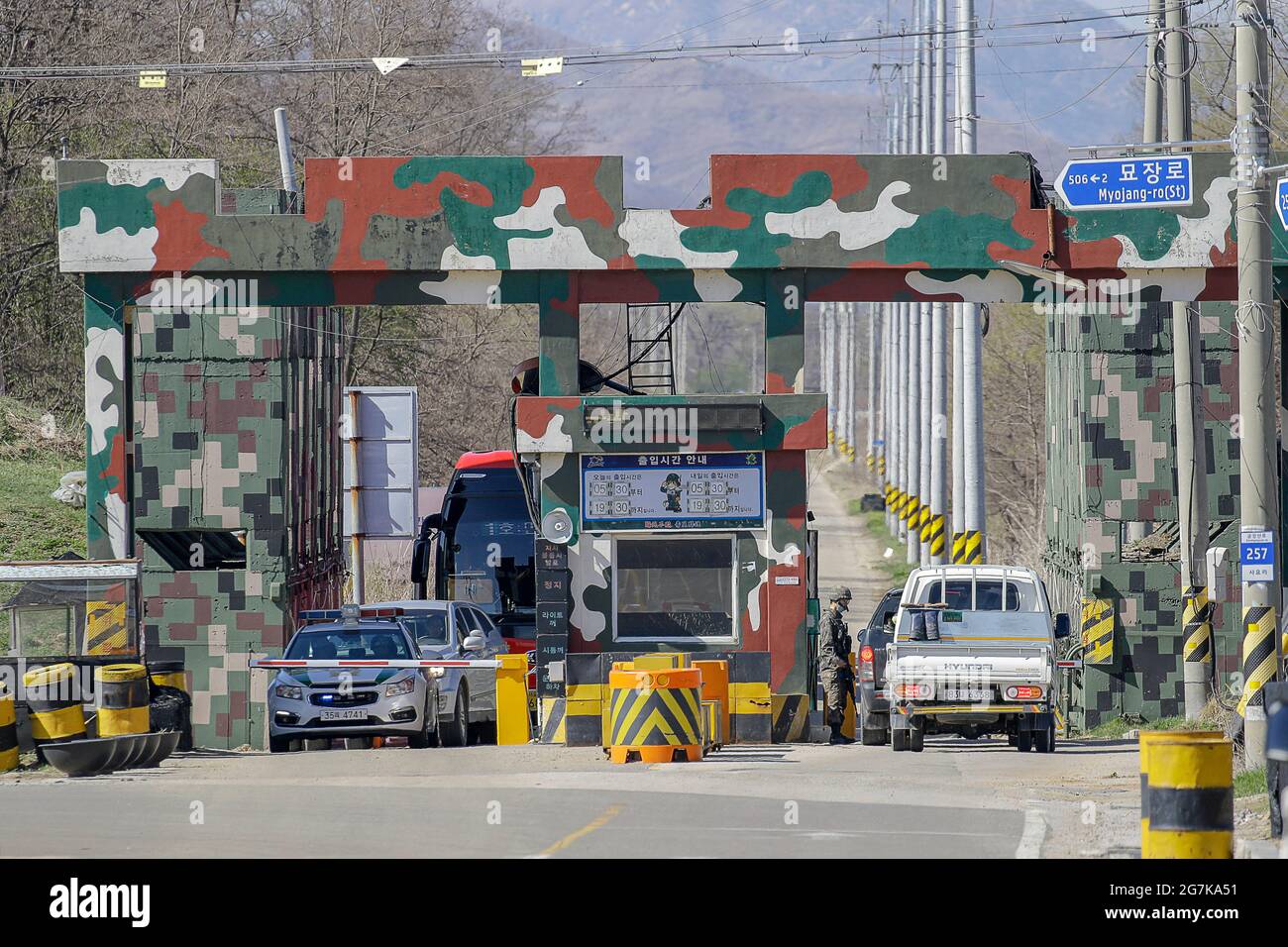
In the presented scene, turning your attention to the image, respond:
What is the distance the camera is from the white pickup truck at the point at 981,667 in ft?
65.0

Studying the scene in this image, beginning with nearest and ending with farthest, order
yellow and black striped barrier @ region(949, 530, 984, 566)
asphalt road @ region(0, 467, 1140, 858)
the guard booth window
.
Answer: asphalt road @ region(0, 467, 1140, 858)
the guard booth window
yellow and black striped barrier @ region(949, 530, 984, 566)

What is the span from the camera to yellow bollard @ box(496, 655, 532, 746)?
22000mm

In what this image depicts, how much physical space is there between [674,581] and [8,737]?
778 centimetres

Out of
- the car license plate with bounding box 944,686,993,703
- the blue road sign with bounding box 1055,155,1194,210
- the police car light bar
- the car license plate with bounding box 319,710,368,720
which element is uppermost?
the blue road sign with bounding box 1055,155,1194,210

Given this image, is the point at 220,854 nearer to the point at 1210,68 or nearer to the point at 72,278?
the point at 72,278

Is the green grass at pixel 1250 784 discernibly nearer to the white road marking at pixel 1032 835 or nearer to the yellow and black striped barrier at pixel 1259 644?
the yellow and black striped barrier at pixel 1259 644

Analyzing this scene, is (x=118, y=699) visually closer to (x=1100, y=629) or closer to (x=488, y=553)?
(x=488, y=553)

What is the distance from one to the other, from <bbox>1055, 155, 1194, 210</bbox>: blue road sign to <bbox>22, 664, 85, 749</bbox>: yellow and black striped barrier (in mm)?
10808

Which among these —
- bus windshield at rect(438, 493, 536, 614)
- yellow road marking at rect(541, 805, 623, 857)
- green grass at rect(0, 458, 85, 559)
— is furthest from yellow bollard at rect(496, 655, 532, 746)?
green grass at rect(0, 458, 85, 559)

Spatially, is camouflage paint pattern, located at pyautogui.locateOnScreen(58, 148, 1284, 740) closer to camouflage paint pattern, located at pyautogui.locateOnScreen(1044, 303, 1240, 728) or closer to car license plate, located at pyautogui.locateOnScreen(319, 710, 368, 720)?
camouflage paint pattern, located at pyautogui.locateOnScreen(1044, 303, 1240, 728)

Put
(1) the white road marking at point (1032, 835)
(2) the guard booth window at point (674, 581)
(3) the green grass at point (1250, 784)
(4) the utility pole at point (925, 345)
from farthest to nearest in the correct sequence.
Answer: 1. (4) the utility pole at point (925, 345)
2. (2) the guard booth window at point (674, 581)
3. (3) the green grass at point (1250, 784)
4. (1) the white road marking at point (1032, 835)

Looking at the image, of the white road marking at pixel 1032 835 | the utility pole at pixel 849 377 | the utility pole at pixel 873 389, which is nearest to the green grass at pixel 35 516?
the white road marking at pixel 1032 835

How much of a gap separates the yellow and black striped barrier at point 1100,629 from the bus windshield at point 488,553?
9330mm

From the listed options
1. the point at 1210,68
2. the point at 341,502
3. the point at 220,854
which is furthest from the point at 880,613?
the point at 1210,68
